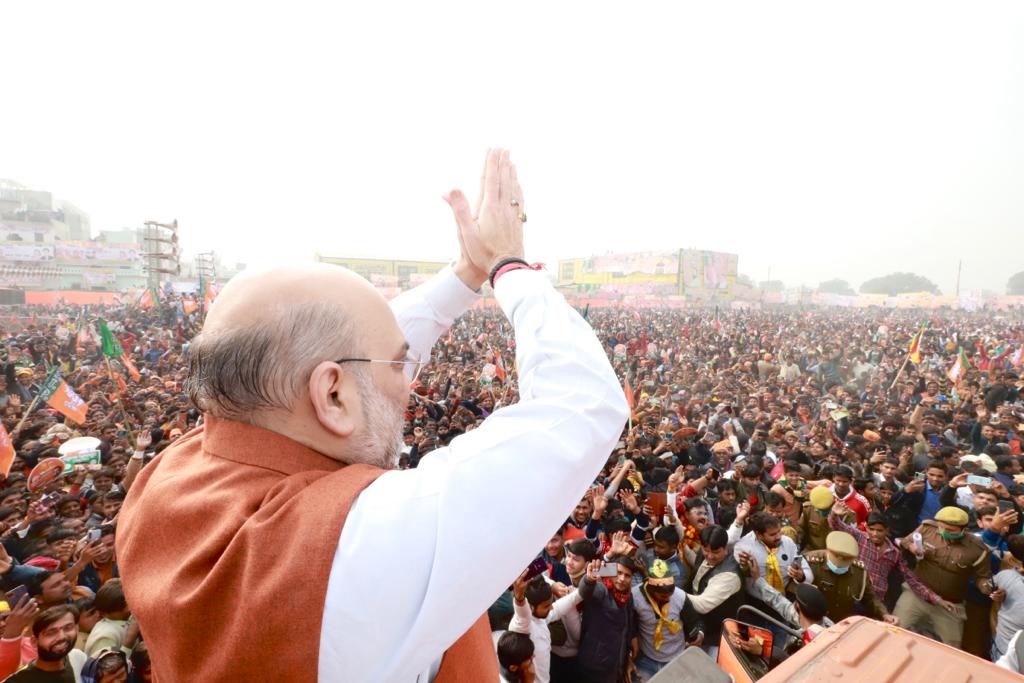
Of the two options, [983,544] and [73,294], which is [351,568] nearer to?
[983,544]

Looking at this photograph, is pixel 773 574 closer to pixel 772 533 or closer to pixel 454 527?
pixel 772 533

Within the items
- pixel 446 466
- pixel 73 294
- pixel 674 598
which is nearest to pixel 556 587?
pixel 674 598

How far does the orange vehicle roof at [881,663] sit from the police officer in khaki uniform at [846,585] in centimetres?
229

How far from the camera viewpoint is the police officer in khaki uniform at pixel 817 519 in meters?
4.89

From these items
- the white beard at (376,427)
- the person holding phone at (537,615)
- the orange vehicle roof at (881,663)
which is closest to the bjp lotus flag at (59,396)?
the person holding phone at (537,615)

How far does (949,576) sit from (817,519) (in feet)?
3.46

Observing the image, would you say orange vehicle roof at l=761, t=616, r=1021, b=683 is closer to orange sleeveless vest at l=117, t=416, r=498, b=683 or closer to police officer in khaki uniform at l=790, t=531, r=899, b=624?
orange sleeveless vest at l=117, t=416, r=498, b=683

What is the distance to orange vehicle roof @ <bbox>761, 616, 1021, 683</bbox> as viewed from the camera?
1655 millimetres

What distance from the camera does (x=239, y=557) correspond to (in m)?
0.71

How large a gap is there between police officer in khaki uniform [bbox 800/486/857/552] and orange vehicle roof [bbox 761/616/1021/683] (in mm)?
3393

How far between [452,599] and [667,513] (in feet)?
15.1

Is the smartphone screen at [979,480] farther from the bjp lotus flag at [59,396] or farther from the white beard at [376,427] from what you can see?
the bjp lotus flag at [59,396]

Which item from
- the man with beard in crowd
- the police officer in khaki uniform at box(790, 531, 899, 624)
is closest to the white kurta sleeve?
the man with beard in crowd

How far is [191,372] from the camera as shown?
94cm
